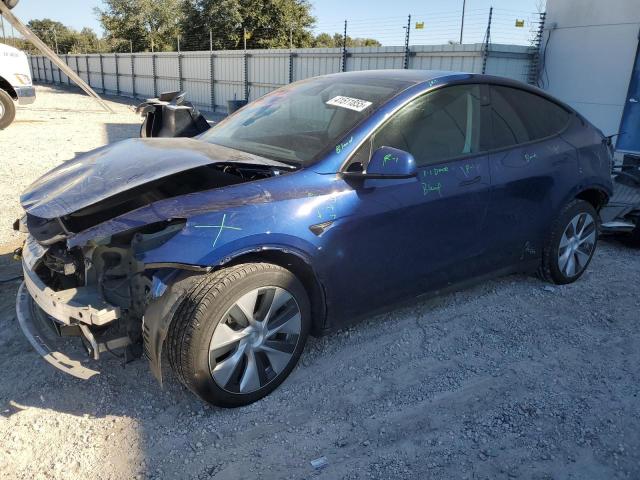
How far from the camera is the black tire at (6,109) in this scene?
12711 millimetres

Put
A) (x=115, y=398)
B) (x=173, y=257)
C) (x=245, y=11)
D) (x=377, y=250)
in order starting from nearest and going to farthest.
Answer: (x=173, y=257) < (x=115, y=398) < (x=377, y=250) < (x=245, y=11)

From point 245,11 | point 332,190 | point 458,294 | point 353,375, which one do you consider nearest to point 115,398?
point 353,375

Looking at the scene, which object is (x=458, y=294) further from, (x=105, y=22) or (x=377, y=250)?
(x=105, y=22)

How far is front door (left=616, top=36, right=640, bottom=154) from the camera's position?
9531mm

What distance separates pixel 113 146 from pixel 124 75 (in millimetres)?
28685

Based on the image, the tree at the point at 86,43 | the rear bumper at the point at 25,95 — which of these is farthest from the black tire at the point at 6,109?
the tree at the point at 86,43

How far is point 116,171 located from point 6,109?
12.3 m

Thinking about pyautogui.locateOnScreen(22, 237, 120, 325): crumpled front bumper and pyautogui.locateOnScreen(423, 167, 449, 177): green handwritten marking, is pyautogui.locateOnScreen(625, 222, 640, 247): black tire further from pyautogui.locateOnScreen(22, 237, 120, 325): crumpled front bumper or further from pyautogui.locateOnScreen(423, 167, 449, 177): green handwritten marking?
pyautogui.locateOnScreen(22, 237, 120, 325): crumpled front bumper

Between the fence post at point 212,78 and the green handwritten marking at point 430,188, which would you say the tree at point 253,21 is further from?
the green handwritten marking at point 430,188

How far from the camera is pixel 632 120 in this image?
9.70m

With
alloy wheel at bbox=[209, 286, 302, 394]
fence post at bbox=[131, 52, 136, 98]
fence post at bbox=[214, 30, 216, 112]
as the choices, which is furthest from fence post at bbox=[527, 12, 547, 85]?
fence post at bbox=[131, 52, 136, 98]

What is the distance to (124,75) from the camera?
2928 centimetres

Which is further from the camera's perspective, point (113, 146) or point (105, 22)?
point (105, 22)

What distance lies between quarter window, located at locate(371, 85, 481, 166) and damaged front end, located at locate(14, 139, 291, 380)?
0.76 metres
